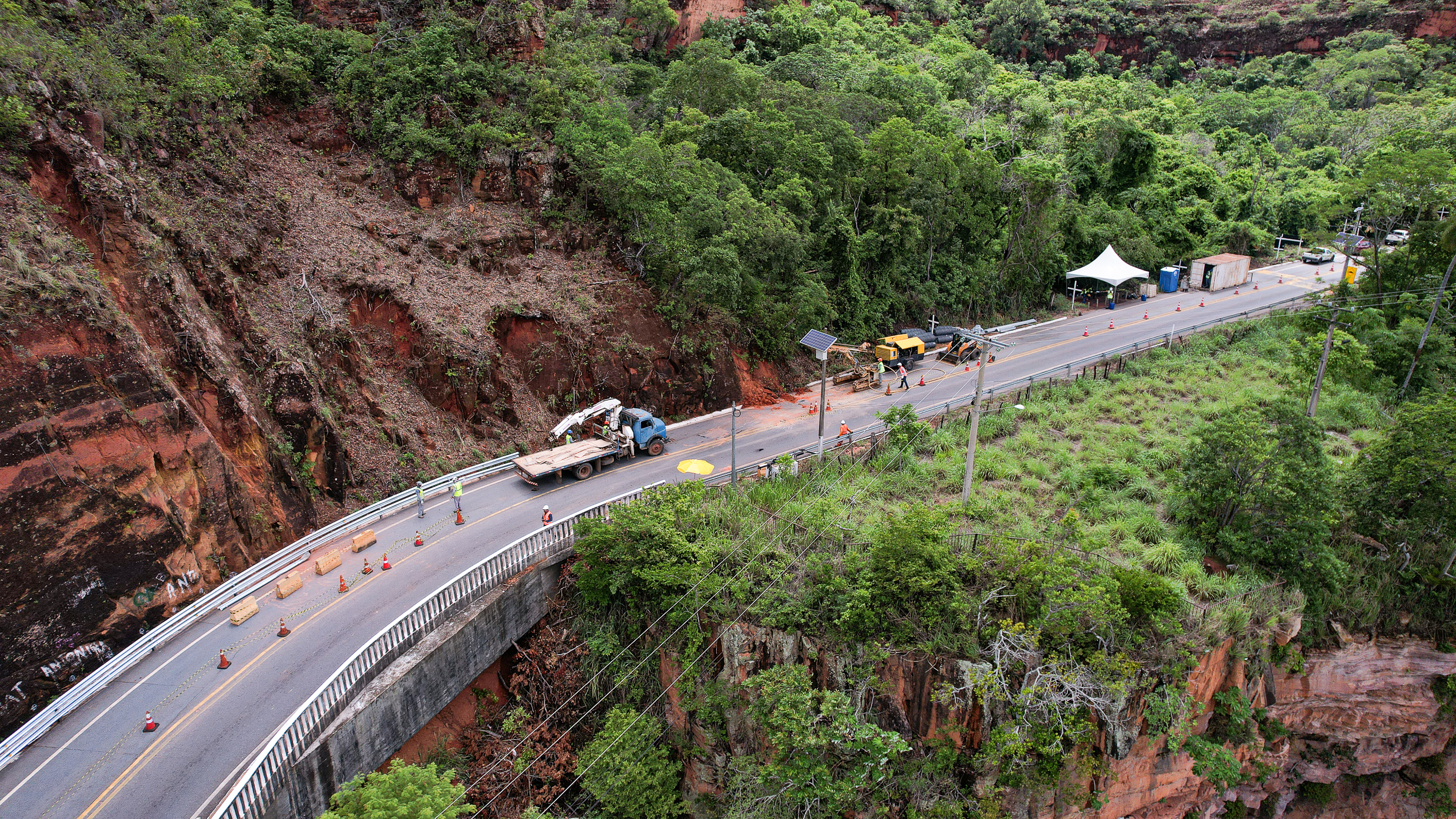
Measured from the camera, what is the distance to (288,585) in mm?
19734

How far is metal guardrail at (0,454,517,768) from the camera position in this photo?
15.6m

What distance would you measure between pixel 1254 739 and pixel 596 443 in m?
20.6

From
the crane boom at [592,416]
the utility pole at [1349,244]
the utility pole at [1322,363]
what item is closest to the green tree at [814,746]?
the crane boom at [592,416]

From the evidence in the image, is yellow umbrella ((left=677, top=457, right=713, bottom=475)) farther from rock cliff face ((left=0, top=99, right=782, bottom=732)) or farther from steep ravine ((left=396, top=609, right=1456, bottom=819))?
rock cliff face ((left=0, top=99, right=782, bottom=732))

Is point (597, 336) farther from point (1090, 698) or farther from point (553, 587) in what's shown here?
point (1090, 698)

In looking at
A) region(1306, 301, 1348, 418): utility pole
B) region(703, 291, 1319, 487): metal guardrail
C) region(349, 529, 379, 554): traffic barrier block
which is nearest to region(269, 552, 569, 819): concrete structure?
region(349, 529, 379, 554): traffic barrier block

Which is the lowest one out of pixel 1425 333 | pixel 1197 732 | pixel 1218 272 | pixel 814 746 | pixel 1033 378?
pixel 1197 732

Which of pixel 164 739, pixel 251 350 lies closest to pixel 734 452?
pixel 251 350

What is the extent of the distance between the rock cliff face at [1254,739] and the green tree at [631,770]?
647 millimetres

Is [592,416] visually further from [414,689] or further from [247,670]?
[247,670]

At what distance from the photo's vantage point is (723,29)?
184 ft

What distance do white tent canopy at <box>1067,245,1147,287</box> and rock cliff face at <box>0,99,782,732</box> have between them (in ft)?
78.1

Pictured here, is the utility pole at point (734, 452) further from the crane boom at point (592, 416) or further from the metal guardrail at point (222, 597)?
the metal guardrail at point (222, 597)

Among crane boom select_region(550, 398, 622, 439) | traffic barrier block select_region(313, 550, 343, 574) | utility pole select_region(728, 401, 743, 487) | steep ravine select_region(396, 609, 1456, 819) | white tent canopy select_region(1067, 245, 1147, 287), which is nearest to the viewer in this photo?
steep ravine select_region(396, 609, 1456, 819)
